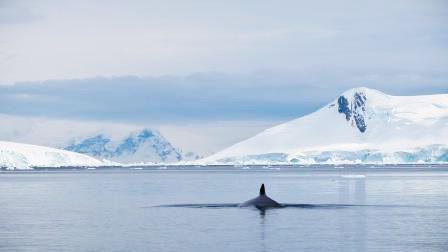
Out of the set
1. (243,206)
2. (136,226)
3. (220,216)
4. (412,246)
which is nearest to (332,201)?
(243,206)

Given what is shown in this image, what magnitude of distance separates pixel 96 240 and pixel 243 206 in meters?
25.8

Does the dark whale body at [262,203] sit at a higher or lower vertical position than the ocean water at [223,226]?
higher

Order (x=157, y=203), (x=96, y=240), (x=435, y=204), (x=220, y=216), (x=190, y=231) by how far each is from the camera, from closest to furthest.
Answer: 1. (x=96, y=240)
2. (x=190, y=231)
3. (x=220, y=216)
4. (x=435, y=204)
5. (x=157, y=203)

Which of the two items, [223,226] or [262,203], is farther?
[262,203]

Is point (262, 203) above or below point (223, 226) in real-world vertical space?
above

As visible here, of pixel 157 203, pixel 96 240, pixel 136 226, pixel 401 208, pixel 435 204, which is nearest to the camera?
pixel 96 240

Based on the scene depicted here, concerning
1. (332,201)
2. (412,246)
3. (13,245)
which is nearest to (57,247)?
(13,245)

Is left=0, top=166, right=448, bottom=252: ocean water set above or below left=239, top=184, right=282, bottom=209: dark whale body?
below

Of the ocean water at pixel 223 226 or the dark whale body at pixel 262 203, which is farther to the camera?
the dark whale body at pixel 262 203

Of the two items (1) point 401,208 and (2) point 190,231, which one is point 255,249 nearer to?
(2) point 190,231

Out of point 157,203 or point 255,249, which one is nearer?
point 255,249

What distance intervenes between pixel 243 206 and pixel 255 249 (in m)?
28.3

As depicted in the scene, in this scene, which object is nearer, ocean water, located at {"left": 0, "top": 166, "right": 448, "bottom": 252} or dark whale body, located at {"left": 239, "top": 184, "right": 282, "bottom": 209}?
ocean water, located at {"left": 0, "top": 166, "right": 448, "bottom": 252}

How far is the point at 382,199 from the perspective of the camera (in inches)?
2960
